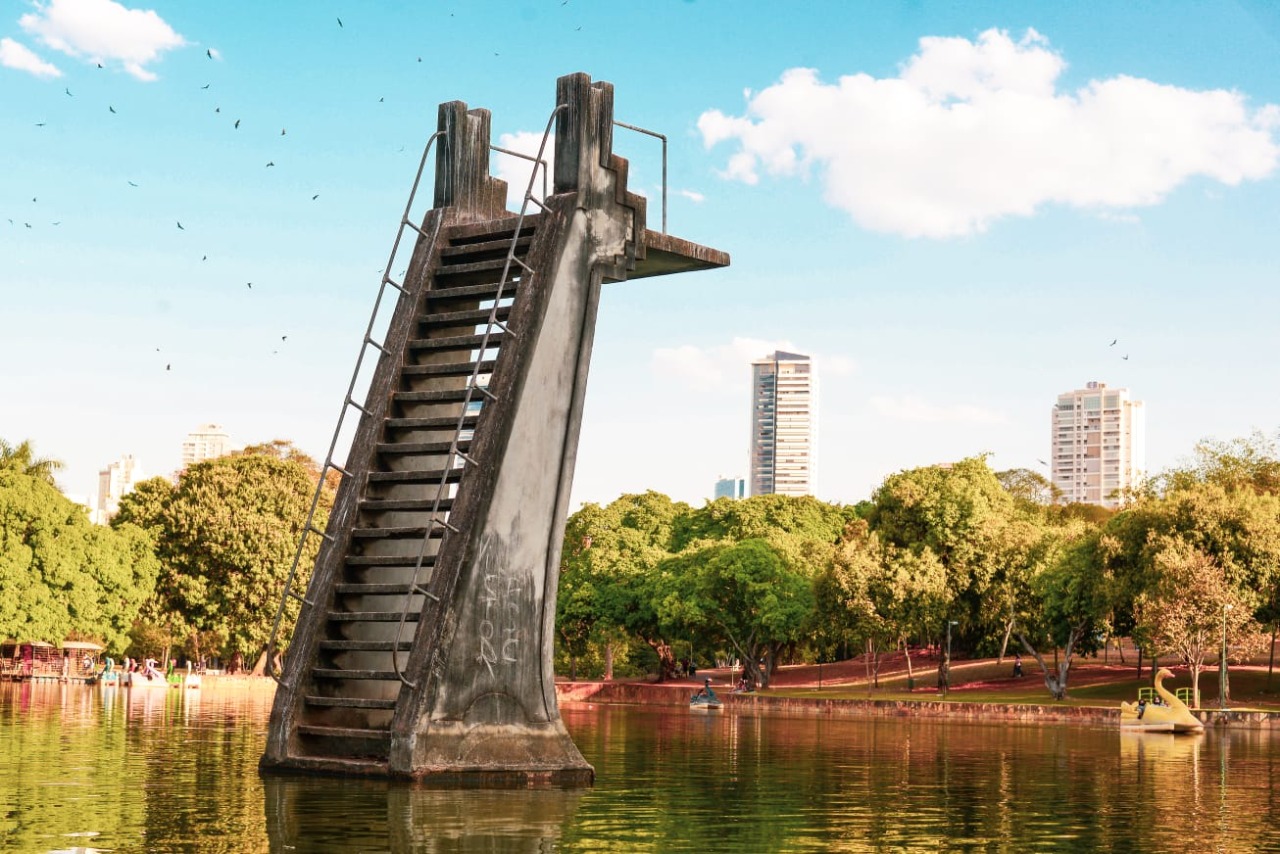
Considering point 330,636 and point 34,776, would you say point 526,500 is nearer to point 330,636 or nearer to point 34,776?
point 330,636

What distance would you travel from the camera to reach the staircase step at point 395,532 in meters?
17.5

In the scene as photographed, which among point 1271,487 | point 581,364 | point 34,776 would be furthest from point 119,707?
point 1271,487

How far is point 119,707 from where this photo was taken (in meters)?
43.4

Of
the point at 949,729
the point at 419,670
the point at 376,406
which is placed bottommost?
the point at 949,729

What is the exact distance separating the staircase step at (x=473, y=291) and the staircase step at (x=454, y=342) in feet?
1.69

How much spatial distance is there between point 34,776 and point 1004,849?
1084 cm

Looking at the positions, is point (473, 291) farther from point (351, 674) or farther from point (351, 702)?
point (351, 702)

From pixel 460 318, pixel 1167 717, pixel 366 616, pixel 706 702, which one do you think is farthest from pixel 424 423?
pixel 706 702

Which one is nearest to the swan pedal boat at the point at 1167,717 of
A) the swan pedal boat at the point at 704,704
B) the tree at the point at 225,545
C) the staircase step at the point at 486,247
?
the swan pedal boat at the point at 704,704

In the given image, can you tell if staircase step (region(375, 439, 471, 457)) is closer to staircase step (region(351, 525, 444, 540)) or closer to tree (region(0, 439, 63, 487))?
staircase step (region(351, 525, 444, 540))

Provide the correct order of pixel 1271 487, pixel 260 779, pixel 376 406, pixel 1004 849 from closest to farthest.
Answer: pixel 1004 849
pixel 260 779
pixel 376 406
pixel 1271 487

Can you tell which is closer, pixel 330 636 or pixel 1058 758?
pixel 330 636

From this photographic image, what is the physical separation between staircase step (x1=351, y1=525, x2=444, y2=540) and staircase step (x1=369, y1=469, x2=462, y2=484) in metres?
0.54

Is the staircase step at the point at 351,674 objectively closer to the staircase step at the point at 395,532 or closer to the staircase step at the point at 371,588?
the staircase step at the point at 371,588
